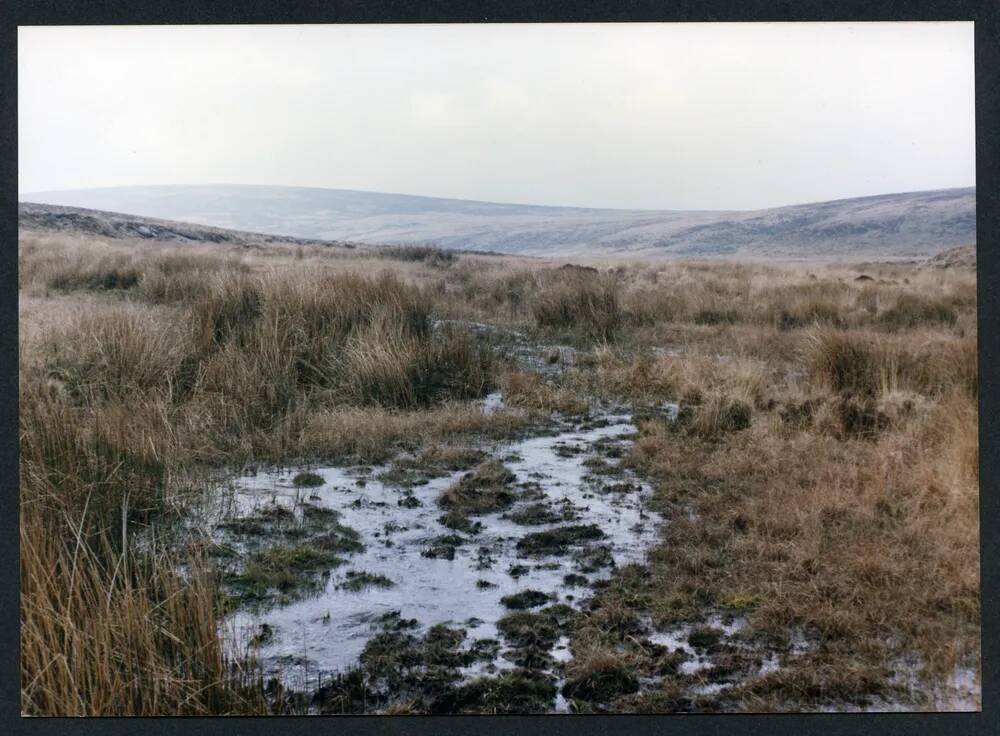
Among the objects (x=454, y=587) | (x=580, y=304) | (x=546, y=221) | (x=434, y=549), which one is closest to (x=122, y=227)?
(x=546, y=221)

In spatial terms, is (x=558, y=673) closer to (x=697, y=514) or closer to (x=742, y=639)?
(x=742, y=639)

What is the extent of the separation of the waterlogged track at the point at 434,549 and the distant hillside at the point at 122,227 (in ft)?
5.01

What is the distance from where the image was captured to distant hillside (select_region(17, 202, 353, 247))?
12.0 ft

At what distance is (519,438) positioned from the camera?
11.7ft

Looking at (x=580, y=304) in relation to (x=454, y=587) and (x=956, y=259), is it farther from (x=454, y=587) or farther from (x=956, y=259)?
(x=454, y=587)

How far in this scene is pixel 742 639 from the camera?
257 centimetres

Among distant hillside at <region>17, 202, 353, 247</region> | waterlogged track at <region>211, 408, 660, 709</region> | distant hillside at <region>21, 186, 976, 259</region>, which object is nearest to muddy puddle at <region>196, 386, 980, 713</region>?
waterlogged track at <region>211, 408, 660, 709</region>

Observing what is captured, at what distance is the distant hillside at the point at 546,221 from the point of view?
3.79m

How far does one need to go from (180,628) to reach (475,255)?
9.92 ft

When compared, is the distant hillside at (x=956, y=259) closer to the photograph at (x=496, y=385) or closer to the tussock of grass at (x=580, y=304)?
the photograph at (x=496, y=385)

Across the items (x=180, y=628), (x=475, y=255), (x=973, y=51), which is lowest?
(x=180, y=628)

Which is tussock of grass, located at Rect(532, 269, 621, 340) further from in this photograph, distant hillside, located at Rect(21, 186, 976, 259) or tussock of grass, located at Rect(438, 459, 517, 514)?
tussock of grass, located at Rect(438, 459, 517, 514)

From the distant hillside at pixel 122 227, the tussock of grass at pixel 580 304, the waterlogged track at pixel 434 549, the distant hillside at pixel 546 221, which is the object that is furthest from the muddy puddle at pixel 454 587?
the distant hillside at pixel 122 227

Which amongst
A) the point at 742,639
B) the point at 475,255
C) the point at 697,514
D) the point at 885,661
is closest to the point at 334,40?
the point at 475,255
